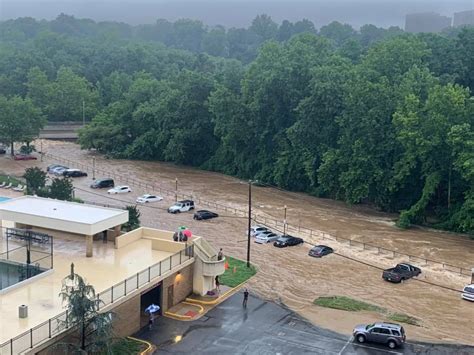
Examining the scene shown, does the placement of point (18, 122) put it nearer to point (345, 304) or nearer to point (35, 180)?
point (35, 180)

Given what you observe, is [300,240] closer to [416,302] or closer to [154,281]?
[416,302]

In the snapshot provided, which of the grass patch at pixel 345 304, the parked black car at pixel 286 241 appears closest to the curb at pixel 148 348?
the grass patch at pixel 345 304

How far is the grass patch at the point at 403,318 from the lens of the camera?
38156mm

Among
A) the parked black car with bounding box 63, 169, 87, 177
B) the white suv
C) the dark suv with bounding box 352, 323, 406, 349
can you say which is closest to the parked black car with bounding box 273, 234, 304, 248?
the white suv

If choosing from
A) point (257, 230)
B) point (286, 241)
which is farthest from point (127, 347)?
point (257, 230)

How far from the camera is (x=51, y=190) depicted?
2314 inches

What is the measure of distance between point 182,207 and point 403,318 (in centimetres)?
2940

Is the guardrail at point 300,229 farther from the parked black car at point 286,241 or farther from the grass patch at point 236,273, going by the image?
the grass patch at point 236,273

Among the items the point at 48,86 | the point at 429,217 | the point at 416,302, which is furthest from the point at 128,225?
the point at 48,86

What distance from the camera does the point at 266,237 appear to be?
53906 millimetres

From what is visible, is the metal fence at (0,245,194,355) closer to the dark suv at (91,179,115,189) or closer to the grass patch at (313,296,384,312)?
the grass patch at (313,296,384,312)

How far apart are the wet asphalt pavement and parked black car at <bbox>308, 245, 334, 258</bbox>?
44.0 ft

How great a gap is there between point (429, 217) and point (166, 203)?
25.5m

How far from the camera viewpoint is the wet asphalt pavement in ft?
107
